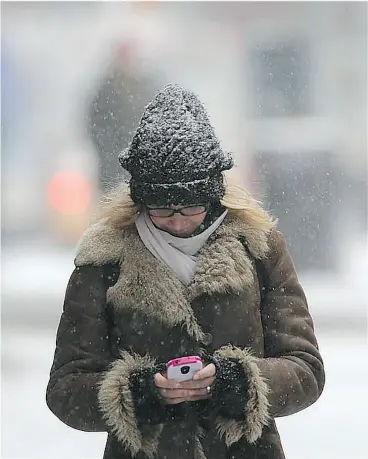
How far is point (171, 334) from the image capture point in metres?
1.86

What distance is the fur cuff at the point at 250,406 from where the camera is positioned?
181 cm

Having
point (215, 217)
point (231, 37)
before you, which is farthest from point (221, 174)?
point (231, 37)

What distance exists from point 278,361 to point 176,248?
34 cm

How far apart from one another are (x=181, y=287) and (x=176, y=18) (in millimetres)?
3864

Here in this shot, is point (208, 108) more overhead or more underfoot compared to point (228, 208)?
more underfoot

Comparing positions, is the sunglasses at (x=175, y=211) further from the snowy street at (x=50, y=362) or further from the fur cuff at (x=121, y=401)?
the snowy street at (x=50, y=362)

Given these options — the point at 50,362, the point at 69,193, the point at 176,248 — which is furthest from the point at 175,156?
the point at 69,193

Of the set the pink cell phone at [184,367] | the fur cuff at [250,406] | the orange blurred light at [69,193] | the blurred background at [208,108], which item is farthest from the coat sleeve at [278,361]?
the orange blurred light at [69,193]

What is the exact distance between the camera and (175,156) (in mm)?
1802

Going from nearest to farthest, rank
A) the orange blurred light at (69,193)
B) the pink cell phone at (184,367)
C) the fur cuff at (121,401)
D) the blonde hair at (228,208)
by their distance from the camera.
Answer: the pink cell phone at (184,367) → the fur cuff at (121,401) → the blonde hair at (228,208) → the orange blurred light at (69,193)

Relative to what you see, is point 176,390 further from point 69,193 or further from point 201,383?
point 69,193

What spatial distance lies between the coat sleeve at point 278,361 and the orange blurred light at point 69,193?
3.51 meters

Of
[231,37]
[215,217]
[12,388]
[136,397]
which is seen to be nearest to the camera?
[136,397]

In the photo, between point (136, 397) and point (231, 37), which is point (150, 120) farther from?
point (231, 37)
